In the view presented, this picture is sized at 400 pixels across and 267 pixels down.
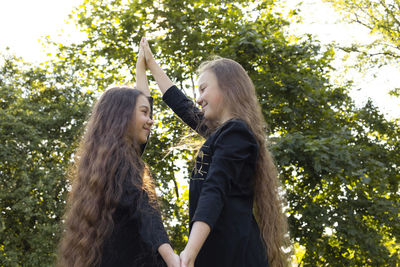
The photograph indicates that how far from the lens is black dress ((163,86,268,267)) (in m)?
2.50

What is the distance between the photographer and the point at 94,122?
3160 mm

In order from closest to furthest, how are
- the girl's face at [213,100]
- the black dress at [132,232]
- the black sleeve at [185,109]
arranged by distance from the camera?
1. the black dress at [132,232]
2. the girl's face at [213,100]
3. the black sleeve at [185,109]

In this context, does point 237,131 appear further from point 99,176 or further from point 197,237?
point 99,176

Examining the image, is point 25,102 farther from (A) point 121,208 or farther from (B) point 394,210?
(A) point 121,208

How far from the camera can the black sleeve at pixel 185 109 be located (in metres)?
3.48

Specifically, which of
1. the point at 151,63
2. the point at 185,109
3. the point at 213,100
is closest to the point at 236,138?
the point at 213,100

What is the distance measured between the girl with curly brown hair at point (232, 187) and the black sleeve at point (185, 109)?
0.28 metres

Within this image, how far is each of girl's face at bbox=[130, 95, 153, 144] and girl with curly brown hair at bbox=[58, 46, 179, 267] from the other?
2cm

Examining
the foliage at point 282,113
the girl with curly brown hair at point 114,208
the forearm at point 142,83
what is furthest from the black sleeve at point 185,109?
the foliage at point 282,113

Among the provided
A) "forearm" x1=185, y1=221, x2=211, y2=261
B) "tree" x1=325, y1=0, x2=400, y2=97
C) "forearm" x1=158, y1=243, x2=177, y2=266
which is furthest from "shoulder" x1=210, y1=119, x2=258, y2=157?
"tree" x1=325, y1=0, x2=400, y2=97

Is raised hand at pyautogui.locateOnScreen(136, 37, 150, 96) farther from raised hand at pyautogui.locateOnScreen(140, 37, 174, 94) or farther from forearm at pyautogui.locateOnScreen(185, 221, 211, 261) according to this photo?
forearm at pyautogui.locateOnScreen(185, 221, 211, 261)

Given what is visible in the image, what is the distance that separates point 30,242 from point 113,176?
26.0 feet

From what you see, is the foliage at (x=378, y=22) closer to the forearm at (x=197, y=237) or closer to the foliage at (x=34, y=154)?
the foliage at (x=34, y=154)

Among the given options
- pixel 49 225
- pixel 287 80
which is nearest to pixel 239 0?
pixel 287 80
